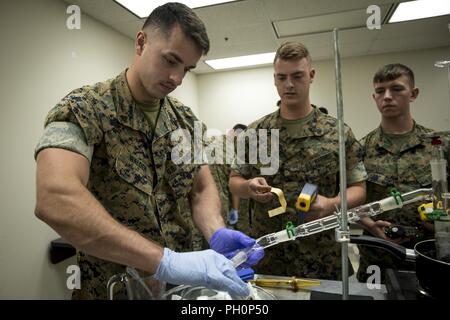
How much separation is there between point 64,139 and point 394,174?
1.56 meters

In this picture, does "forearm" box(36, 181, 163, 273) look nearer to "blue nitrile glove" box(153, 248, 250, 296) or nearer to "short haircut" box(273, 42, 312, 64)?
"blue nitrile glove" box(153, 248, 250, 296)

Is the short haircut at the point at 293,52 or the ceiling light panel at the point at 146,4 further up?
the ceiling light panel at the point at 146,4

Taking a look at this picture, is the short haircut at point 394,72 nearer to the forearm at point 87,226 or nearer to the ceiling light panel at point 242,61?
the forearm at point 87,226

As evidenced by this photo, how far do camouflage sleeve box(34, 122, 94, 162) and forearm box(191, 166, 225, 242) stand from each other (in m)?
0.51

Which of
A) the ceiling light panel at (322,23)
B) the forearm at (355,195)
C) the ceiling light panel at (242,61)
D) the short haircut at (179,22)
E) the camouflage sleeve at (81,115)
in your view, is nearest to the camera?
the camouflage sleeve at (81,115)

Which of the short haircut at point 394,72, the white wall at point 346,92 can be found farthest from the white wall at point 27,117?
the white wall at point 346,92

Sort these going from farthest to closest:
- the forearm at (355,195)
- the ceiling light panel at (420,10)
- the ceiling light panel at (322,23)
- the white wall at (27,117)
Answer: the ceiling light panel at (322,23)
the ceiling light panel at (420,10)
the white wall at (27,117)
the forearm at (355,195)

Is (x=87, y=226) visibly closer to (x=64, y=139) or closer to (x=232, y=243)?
(x=64, y=139)

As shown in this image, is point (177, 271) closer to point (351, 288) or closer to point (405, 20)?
point (351, 288)

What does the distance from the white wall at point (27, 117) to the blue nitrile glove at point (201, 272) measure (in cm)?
178

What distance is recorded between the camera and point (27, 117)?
82.2 inches

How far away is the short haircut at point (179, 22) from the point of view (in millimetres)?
945

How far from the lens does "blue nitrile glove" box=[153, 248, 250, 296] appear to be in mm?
730

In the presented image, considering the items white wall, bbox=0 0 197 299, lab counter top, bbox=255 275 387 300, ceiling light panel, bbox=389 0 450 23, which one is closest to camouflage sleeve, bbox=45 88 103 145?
lab counter top, bbox=255 275 387 300
